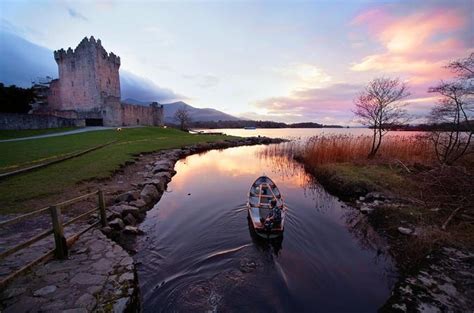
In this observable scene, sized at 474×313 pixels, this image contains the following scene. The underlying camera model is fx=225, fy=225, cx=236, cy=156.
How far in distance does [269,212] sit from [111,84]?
4758 cm

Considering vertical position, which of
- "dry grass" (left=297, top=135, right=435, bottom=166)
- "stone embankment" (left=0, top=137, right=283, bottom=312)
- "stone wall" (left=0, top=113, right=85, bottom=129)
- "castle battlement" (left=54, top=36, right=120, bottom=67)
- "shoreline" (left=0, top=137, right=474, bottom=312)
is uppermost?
"castle battlement" (left=54, top=36, right=120, bottom=67)

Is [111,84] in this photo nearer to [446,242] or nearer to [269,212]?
[269,212]

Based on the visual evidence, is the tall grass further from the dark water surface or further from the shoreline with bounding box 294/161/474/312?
the shoreline with bounding box 294/161/474/312

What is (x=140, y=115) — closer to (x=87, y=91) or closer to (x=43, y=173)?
(x=87, y=91)

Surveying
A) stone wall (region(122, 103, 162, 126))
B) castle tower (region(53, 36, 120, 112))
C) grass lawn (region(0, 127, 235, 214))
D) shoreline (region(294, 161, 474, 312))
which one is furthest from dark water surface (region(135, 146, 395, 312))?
castle tower (region(53, 36, 120, 112))

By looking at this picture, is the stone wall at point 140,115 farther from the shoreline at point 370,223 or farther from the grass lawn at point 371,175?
the grass lawn at point 371,175

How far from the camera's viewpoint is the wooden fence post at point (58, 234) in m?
4.27

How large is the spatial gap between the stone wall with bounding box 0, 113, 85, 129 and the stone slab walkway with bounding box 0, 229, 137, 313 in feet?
95.3

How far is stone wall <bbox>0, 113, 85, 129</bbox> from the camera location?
23969mm

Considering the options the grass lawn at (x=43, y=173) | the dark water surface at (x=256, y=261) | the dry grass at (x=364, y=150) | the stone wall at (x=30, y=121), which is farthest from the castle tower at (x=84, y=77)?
the dark water surface at (x=256, y=261)

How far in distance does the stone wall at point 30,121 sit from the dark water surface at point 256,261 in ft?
85.9

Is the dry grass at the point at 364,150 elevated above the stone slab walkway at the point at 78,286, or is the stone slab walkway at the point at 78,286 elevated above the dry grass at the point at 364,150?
the dry grass at the point at 364,150

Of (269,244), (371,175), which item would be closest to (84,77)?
(269,244)

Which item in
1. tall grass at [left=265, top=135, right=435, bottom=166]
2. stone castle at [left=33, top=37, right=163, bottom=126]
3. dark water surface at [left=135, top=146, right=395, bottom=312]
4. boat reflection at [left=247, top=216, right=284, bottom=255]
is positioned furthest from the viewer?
stone castle at [left=33, top=37, right=163, bottom=126]
